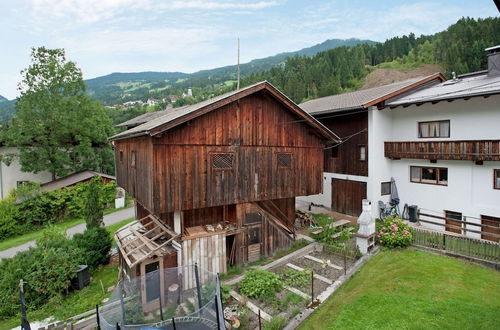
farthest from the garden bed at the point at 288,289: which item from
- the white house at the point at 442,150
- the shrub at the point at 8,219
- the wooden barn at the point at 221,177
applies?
the shrub at the point at 8,219

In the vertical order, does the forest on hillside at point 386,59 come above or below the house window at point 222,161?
above

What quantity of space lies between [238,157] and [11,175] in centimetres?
3175

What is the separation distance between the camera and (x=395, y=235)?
12.7m

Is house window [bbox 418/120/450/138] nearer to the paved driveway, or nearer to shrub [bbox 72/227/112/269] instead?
shrub [bbox 72/227/112/269]

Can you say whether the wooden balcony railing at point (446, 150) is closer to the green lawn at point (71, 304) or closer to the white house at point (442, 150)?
the white house at point (442, 150)

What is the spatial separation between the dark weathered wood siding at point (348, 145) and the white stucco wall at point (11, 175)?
32.3 meters

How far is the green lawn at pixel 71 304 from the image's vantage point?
404 inches

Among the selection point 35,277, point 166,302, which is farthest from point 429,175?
point 35,277

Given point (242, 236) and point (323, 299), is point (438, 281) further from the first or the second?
Result: point (242, 236)

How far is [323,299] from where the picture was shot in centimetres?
938

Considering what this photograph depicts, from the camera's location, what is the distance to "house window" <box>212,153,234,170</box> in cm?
1201

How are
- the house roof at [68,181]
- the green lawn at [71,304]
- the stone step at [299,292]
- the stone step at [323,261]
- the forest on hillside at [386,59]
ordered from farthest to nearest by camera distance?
the forest on hillside at [386,59], the house roof at [68,181], the stone step at [323,261], the green lawn at [71,304], the stone step at [299,292]

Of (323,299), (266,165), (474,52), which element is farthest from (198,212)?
(474,52)

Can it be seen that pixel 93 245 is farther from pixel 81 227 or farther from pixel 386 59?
pixel 386 59
